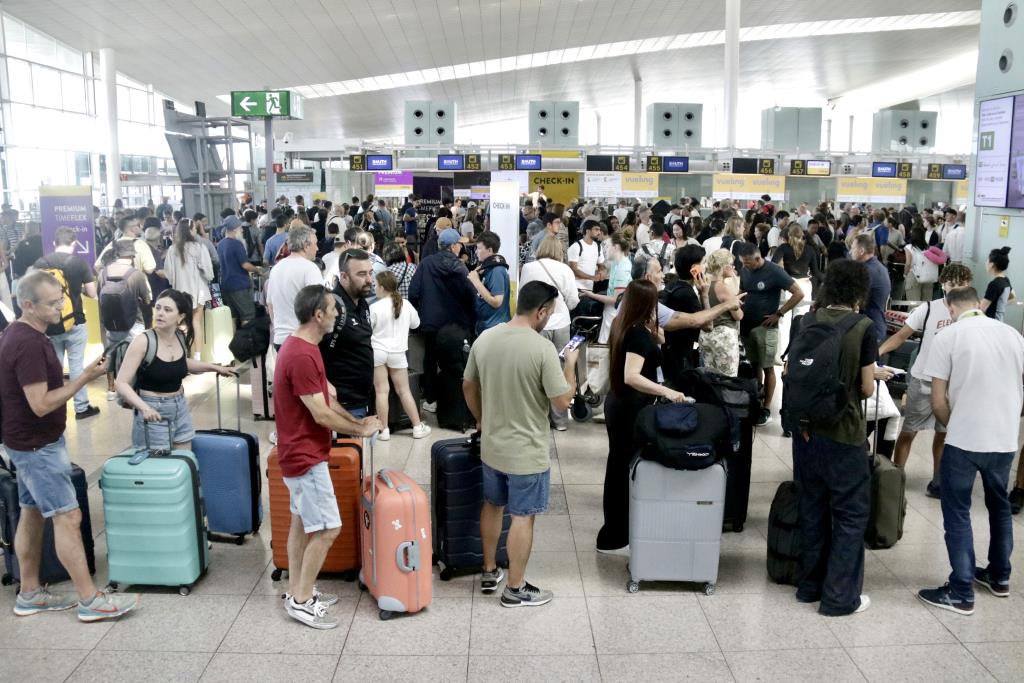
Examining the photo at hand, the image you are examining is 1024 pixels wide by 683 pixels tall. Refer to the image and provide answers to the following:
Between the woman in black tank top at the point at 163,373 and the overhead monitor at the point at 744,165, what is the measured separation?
627 inches

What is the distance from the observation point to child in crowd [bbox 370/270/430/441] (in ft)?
23.1

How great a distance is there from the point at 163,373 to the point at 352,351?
1.22 m

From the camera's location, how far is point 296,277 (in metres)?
6.89

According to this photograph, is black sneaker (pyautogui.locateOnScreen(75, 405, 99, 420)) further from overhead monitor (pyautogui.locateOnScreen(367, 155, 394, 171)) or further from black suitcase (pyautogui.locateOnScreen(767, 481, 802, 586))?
overhead monitor (pyautogui.locateOnScreen(367, 155, 394, 171))

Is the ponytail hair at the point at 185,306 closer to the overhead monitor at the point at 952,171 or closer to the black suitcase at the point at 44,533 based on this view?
the black suitcase at the point at 44,533

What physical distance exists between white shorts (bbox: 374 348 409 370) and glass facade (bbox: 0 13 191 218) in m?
14.0

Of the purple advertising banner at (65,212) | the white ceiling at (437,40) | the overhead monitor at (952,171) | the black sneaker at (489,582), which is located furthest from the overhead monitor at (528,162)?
the black sneaker at (489,582)

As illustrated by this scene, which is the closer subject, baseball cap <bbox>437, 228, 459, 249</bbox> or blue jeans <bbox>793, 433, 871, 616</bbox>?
blue jeans <bbox>793, 433, 871, 616</bbox>

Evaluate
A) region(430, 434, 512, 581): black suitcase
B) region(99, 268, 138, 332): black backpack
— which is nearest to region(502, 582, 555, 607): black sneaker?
region(430, 434, 512, 581): black suitcase

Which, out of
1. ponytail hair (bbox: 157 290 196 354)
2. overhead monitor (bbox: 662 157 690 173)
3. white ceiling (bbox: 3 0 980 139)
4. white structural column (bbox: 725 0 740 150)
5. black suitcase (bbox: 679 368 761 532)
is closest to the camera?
ponytail hair (bbox: 157 290 196 354)

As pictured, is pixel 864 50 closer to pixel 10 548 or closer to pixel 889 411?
pixel 889 411

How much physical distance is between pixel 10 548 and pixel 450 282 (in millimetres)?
3951

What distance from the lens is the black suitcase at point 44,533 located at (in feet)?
15.1

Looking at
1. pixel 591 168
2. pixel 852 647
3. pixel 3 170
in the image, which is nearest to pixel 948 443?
pixel 852 647
